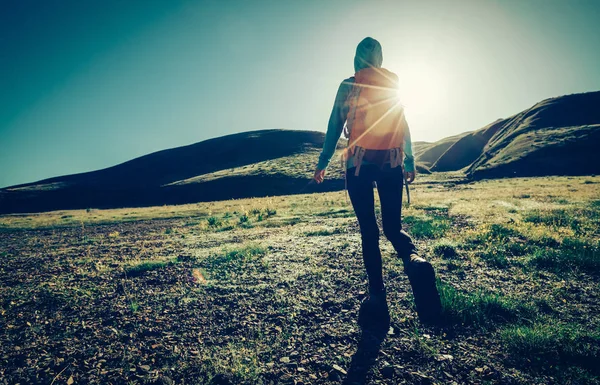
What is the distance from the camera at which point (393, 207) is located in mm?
4035

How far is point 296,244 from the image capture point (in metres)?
8.74

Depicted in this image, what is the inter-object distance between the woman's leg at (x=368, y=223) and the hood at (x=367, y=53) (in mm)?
1547

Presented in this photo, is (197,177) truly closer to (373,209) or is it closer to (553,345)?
(373,209)

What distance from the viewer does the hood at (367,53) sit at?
4090 mm

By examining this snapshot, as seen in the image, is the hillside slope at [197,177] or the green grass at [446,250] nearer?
the green grass at [446,250]

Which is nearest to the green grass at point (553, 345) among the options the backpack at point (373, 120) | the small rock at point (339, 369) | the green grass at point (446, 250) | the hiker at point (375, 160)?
the hiker at point (375, 160)

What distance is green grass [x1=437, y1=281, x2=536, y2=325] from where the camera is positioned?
3.49m

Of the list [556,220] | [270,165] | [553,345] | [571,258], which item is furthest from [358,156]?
[270,165]

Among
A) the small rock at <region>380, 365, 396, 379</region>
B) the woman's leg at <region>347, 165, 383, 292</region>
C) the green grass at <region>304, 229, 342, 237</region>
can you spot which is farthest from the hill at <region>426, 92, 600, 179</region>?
the small rock at <region>380, 365, 396, 379</region>

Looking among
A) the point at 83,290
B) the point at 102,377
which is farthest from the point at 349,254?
the point at 83,290

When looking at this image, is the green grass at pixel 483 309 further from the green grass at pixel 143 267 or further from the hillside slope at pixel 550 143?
the hillside slope at pixel 550 143

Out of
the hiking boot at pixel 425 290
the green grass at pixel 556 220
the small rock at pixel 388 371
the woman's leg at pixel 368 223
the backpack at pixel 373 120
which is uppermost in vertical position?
the backpack at pixel 373 120

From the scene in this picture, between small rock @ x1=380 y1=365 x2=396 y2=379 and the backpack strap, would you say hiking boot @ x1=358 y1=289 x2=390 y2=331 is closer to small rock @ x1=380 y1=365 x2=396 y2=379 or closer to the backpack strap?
small rock @ x1=380 y1=365 x2=396 y2=379

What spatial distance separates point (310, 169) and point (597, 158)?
7856 centimetres
